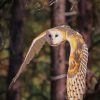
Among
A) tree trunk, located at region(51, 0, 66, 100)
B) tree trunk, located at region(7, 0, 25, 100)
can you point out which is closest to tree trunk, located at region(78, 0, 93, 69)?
tree trunk, located at region(51, 0, 66, 100)

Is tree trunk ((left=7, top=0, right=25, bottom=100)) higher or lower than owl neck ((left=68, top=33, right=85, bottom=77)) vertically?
lower

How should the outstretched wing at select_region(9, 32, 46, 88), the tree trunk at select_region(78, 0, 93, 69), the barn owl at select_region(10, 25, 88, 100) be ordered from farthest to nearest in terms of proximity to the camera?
the tree trunk at select_region(78, 0, 93, 69)
the outstretched wing at select_region(9, 32, 46, 88)
the barn owl at select_region(10, 25, 88, 100)

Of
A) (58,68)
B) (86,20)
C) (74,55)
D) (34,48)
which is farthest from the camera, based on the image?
(86,20)

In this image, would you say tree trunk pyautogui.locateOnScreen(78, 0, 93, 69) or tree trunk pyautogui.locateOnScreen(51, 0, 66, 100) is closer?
tree trunk pyautogui.locateOnScreen(51, 0, 66, 100)

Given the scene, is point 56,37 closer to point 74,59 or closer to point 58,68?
point 74,59

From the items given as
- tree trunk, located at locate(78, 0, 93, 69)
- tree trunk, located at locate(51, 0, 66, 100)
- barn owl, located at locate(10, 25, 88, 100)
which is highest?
barn owl, located at locate(10, 25, 88, 100)

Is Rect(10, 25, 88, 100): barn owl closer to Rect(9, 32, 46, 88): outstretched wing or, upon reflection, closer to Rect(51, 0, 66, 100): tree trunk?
Rect(9, 32, 46, 88): outstretched wing

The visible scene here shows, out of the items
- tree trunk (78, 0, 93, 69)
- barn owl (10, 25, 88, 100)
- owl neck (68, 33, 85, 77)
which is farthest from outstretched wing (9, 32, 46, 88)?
tree trunk (78, 0, 93, 69)

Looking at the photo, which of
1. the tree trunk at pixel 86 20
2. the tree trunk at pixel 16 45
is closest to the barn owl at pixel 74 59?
the tree trunk at pixel 16 45

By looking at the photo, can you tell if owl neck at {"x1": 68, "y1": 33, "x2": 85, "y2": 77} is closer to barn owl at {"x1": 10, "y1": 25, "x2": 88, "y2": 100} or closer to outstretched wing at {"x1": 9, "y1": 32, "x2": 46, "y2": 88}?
barn owl at {"x1": 10, "y1": 25, "x2": 88, "y2": 100}

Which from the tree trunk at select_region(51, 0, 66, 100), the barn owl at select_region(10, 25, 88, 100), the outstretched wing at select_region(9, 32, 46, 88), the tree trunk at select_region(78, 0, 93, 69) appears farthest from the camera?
the tree trunk at select_region(78, 0, 93, 69)

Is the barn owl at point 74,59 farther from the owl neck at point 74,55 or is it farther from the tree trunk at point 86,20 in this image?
the tree trunk at point 86,20

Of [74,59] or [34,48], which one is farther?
[34,48]

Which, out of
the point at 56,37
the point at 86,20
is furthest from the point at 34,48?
the point at 86,20
